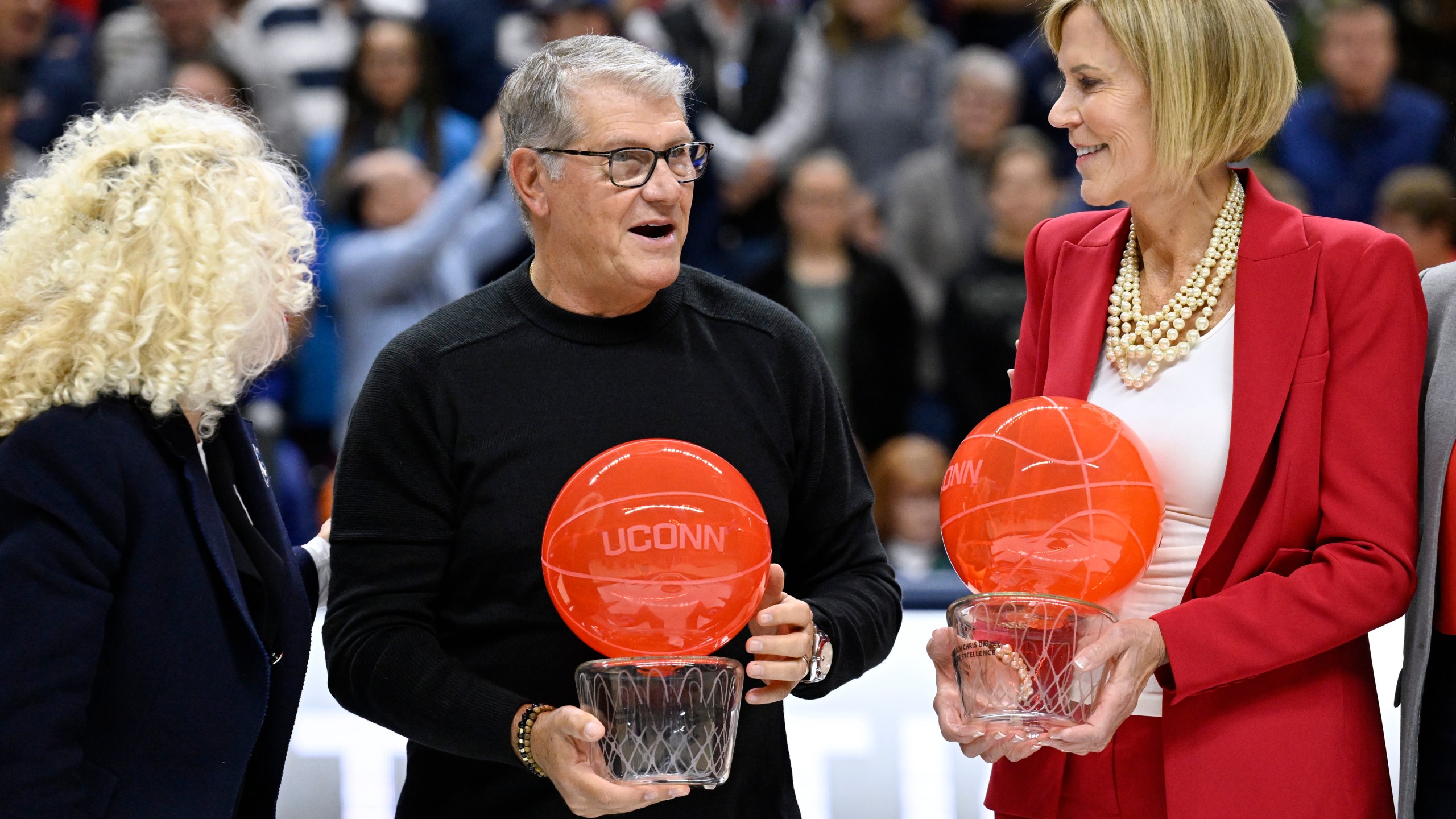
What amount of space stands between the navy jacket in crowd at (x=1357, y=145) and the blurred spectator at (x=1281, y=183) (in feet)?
0.25

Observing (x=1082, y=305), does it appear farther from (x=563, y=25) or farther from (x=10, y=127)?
(x=10, y=127)

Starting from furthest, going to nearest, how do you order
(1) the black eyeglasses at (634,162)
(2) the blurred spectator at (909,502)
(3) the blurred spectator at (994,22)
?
(3) the blurred spectator at (994,22)
(2) the blurred spectator at (909,502)
(1) the black eyeglasses at (634,162)

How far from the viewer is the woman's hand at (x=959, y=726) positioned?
204cm


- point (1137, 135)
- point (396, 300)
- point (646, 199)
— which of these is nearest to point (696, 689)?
point (646, 199)

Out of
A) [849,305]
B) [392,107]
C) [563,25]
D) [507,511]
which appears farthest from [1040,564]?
[563,25]

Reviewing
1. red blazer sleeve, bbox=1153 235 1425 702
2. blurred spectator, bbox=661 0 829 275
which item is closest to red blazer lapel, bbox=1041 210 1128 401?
red blazer sleeve, bbox=1153 235 1425 702

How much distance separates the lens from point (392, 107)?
20.7 ft

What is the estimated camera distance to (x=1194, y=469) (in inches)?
86.3

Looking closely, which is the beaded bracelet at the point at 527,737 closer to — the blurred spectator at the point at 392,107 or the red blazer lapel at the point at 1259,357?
the red blazer lapel at the point at 1259,357

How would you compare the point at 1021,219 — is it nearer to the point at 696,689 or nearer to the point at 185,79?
the point at 185,79

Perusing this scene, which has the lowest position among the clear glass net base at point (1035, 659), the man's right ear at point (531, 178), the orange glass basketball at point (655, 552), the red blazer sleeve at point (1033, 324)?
the clear glass net base at point (1035, 659)

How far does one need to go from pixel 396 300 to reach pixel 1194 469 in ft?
14.0

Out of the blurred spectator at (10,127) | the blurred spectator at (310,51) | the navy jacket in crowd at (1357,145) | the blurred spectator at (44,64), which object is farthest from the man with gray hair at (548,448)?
the navy jacket in crowd at (1357,145)

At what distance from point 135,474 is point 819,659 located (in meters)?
0.97
